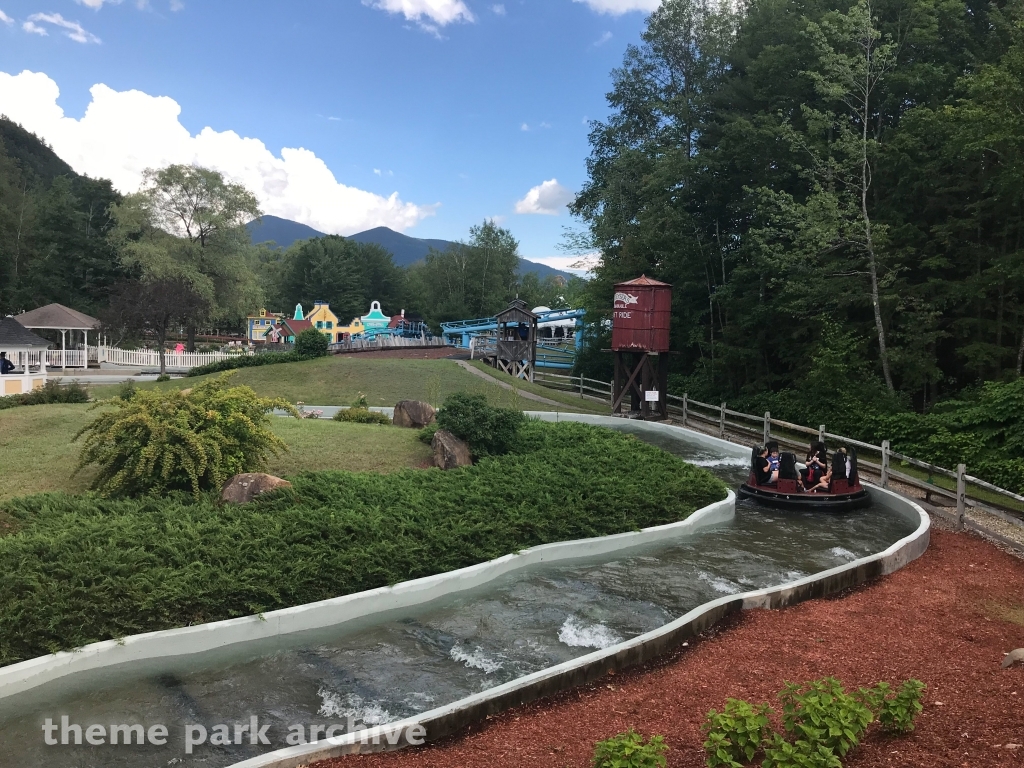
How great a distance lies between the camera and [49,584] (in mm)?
7223

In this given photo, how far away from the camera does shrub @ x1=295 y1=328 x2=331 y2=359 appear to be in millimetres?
36469

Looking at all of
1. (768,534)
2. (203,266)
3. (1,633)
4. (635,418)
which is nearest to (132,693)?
(1,633)

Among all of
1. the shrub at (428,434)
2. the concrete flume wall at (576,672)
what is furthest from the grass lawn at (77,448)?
the concrete flume wall at (576,672)

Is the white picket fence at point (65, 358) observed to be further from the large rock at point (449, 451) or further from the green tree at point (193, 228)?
the large rock at point (449, 451)

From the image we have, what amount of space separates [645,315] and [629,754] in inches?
933

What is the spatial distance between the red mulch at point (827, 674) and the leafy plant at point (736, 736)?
1.21 feet

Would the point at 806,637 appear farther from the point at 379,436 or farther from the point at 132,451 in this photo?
the point at 379,436

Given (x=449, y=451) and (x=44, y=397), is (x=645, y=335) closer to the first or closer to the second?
(x=449, y=451)

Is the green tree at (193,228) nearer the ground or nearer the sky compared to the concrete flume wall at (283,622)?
nearer the sky

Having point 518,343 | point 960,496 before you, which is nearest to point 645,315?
point 960,496

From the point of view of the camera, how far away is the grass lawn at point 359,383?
28.9 metres

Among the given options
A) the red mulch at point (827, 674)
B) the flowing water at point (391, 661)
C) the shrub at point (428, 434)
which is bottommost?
the flowing water at point (391, 661)

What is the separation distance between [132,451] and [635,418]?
762 inches

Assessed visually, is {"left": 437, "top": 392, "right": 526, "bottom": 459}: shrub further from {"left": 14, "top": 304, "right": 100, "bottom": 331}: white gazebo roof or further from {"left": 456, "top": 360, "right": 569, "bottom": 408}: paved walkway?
{"left": 14, "top": 304, "right": 100, "bottom": 331}: white gazebo roof
